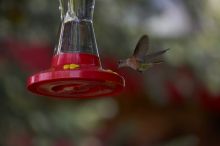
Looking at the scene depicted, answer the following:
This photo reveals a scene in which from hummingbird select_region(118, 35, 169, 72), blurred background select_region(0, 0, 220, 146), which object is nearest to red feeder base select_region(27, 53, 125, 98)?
hummingbird select_region(118, 35, 169, 72)

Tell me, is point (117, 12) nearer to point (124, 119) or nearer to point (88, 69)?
point (124, 119)

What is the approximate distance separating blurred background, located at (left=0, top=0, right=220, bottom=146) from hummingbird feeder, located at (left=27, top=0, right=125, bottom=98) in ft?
3.91

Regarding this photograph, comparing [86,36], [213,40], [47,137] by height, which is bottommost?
[47,137]

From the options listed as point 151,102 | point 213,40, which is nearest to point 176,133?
point 151,102

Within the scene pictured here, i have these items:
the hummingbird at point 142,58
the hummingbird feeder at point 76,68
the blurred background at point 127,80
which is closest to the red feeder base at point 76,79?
the hummingbird feeder at point 76,68

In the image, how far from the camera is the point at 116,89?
2727 millimetres

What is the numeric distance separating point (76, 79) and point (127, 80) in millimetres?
2841

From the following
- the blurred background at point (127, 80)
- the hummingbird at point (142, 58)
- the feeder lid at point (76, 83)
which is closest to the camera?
the feeder lid at point (76, 83)

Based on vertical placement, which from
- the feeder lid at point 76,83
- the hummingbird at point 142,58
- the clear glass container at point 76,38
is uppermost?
the clear glass container at point 76,38

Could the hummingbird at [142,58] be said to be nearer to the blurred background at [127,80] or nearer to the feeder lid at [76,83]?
the feeder lid at [76,83]

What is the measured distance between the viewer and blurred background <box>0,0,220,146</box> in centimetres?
432

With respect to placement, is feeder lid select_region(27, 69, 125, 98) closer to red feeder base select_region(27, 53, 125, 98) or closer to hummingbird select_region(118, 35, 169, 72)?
red feeder base select_region(27, 53, 125, 98)

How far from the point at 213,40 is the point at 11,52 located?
1843 millimetres

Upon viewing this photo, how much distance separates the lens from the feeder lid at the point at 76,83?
255cm
